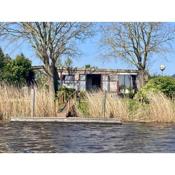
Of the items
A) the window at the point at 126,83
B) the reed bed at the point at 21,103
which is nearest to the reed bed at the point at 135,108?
the window at the point at 126,83

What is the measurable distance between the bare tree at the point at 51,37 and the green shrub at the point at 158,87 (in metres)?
0.78

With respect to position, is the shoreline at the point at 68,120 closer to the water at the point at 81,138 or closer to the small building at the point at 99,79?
the water at the point at 81,138

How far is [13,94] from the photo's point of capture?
6.46 meters

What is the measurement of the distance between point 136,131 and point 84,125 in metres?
0.52

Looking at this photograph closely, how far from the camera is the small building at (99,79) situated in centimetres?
636

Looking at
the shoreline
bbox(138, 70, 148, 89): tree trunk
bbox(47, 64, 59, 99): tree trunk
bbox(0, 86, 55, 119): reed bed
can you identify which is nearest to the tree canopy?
bbox(0, 86, 55, 119): reed bed

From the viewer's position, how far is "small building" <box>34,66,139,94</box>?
6.36 m

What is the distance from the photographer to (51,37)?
6348mm

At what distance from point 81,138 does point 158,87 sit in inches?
37.0

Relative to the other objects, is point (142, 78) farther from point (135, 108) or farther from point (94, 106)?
point (94, 106)

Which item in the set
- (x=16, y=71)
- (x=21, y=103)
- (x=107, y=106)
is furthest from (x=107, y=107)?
(x=16, y=71)

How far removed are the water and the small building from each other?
383 millimetres
